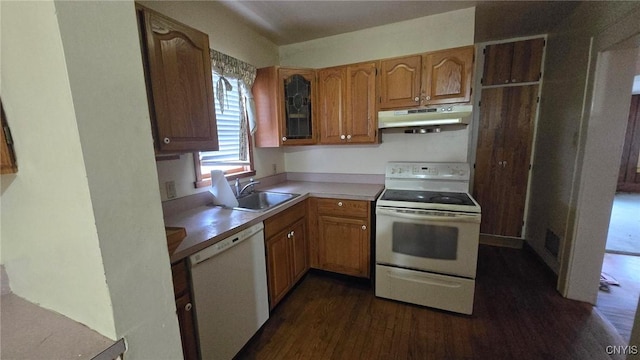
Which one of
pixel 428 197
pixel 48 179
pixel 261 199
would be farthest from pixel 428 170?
pixel 48 179

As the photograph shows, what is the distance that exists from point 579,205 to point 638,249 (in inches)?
77.6

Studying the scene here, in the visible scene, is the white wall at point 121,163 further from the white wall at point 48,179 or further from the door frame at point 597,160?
the door frame at point 597,160

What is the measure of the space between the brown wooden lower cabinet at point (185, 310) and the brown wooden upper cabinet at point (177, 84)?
0.63 metres

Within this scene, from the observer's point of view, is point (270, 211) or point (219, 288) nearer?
point (219, 288)

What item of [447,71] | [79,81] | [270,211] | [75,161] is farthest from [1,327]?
[447,71]

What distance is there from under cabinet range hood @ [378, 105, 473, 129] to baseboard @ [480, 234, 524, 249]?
175 cm

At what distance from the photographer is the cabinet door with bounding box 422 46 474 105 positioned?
6.68 feet

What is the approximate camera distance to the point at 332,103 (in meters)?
2.48

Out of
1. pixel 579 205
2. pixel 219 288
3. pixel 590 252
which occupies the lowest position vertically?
pixel 590 252

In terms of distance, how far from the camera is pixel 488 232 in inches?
121

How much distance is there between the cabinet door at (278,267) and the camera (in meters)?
1.84

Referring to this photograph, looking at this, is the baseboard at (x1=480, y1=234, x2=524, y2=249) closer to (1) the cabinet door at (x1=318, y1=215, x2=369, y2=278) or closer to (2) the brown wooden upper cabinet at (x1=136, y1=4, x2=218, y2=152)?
(1) the cabinet door at (x1=318, y1=215, x2=369, y2=278)

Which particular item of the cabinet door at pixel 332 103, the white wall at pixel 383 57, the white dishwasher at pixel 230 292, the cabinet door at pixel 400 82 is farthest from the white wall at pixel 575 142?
the white dishwasher at pixel 230 292

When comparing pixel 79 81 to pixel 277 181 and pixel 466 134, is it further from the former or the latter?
pixel 466 134
